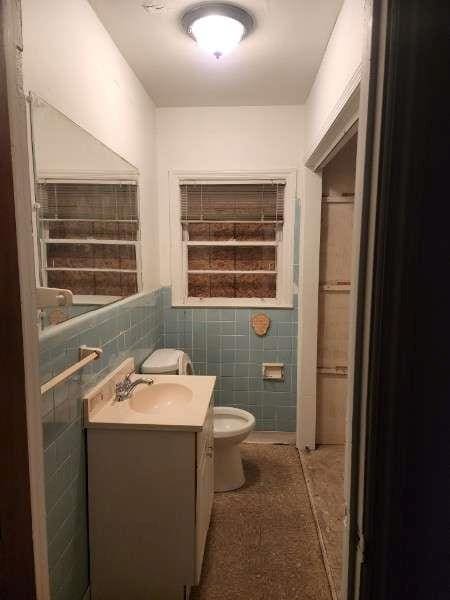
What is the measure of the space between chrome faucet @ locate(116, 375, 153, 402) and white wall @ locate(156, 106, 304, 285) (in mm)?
1675

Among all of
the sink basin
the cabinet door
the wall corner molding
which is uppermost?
the wall corner molding

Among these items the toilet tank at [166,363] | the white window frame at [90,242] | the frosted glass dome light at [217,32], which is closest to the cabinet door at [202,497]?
the toilet tank at [166,363]

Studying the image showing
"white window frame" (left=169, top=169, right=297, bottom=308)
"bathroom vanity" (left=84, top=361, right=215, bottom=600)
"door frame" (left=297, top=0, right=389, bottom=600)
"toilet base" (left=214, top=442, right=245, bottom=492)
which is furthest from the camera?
"white window frame" (left=169, top=169, right=297, bottom=308)

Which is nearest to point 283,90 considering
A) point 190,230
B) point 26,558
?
point 190,230

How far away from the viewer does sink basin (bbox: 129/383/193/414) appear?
1913mm

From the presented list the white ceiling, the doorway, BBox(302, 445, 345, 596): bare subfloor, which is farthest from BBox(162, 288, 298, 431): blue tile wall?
the white ceiling

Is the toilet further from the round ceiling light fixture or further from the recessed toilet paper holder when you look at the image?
the round ceiling light fixture

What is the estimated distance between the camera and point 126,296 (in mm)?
2066

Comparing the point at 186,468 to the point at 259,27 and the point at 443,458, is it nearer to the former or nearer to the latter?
the point at 443,458

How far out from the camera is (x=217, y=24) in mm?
1631

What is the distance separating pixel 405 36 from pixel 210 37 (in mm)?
1567

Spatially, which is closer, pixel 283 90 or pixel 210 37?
pixel 210 37

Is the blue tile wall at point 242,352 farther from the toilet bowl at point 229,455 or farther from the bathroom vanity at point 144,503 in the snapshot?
the bathroom vanity at point 144,503

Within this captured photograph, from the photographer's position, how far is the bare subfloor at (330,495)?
1.82 m
